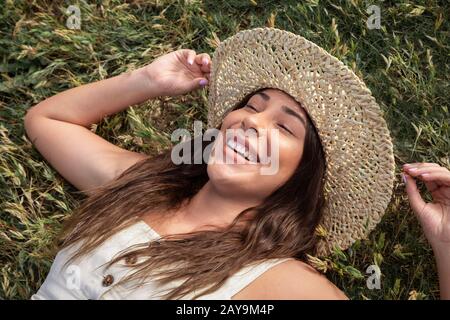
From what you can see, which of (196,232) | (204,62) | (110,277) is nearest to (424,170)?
(196,232)

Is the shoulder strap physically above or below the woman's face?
below

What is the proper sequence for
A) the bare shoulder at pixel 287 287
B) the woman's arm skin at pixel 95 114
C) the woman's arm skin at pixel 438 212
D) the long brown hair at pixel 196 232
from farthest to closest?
the woman's arm skin at pixel 95 114 < the woman's arm skin at pixel 438 212 < the long brown hair at pixel 196 232 < the bare shoulder at pixel 287 287

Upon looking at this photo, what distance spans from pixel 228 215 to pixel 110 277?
2.00 ft

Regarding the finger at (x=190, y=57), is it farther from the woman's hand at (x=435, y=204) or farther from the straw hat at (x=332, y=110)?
the woman's hand at (x=435, y=204)

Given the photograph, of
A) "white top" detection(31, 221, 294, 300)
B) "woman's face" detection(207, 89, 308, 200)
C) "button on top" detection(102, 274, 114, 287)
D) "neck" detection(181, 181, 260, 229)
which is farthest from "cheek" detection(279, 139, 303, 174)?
"button on top" detection(102, 274, 114, 287)

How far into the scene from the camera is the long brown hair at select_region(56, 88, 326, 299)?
2953 mm

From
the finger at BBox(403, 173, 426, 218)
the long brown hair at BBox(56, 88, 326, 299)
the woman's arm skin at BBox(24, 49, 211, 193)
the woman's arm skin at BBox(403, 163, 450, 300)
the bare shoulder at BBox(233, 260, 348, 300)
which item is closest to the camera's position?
the bare shoulder at BBox(233, 260, 348, 300)

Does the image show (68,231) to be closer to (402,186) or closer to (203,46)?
(203,46)

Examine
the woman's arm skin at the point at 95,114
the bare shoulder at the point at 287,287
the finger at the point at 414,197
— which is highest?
the woman's arm skin at the point at 95,114

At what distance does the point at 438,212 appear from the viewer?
3156 mm

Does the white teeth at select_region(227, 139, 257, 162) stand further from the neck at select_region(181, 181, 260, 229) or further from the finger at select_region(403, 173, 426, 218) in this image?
the finger at select_region(403, 173, 426, 218)

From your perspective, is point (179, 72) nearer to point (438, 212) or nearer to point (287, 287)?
point (287, 287)

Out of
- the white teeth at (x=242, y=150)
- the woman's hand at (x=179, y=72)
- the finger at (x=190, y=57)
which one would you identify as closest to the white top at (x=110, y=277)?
the white teeth at (x=242, y=150)

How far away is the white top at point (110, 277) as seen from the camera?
289 cm
